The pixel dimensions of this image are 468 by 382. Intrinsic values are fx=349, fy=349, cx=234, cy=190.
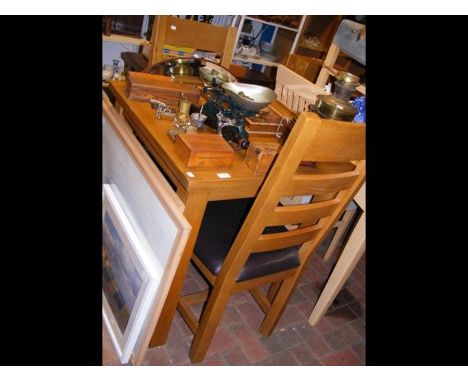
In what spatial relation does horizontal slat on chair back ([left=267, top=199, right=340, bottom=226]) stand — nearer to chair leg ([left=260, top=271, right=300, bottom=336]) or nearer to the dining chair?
the dining chair

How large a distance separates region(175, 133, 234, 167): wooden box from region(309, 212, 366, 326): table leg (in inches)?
29.1

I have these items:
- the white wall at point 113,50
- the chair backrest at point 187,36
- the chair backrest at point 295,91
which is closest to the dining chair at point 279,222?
the chair backrest at point 295,91

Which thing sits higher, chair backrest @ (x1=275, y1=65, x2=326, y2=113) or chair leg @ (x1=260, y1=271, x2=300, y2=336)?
chair backrest @ (x1=275, y1=65, x2=326, y2=113)

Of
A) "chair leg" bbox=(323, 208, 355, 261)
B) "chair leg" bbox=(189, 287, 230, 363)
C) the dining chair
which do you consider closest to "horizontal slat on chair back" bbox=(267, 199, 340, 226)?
the dining chair

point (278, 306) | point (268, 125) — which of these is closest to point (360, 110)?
point (268, 125)

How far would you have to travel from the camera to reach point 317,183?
1098 mm

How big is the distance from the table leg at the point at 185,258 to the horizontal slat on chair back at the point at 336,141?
363 millimetres

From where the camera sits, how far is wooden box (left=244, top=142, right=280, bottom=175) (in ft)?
3.88

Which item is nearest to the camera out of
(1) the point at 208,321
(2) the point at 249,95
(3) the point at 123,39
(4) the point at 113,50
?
(1) the point at 208,321

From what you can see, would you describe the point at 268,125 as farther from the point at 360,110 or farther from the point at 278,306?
the point at 278,306

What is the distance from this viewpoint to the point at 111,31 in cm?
275

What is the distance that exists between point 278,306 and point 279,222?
616 mm

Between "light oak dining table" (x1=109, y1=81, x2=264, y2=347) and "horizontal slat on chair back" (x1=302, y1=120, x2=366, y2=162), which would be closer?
"horizontal slat on chair back" (x1=302, y1=120, x2=366, y2=162)
